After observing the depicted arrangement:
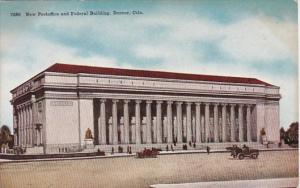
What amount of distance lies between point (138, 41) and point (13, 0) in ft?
2.03

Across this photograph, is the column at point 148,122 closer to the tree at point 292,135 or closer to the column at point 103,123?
the column at point 103,123

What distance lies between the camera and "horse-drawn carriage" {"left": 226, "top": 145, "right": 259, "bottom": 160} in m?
2.55

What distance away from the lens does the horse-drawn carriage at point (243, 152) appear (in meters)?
2.55

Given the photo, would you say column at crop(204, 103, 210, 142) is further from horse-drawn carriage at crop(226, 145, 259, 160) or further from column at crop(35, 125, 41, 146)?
column at crop(35, 125, 41, 146)

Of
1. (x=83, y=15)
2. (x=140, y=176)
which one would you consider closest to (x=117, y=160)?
(x=140, y=176)

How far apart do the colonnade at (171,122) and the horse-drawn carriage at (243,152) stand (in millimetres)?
55

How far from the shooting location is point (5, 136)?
2.39m

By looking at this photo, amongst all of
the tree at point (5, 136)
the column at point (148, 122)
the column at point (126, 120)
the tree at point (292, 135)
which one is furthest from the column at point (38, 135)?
the tree at point (292, 135)

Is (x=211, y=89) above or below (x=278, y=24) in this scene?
below

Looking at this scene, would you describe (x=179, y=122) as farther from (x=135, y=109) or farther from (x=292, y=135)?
(x=292, y=135)

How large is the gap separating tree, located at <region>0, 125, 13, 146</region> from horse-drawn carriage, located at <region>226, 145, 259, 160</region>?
1.08 meters

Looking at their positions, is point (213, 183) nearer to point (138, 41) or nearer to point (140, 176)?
point (140, 176)

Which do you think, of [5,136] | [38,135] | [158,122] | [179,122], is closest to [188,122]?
Answer: [179,122]

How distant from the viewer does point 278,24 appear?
251cm
